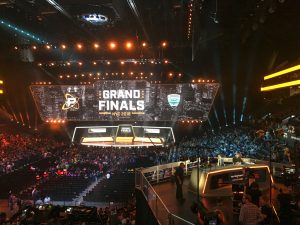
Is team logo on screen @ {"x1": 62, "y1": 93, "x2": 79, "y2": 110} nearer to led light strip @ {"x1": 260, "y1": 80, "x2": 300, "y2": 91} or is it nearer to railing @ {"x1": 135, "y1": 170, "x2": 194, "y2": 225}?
led light strip @ {"x1": 260, "y1": 80, "x2": 300, "y2": 91}

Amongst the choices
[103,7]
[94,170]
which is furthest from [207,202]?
[94,170]

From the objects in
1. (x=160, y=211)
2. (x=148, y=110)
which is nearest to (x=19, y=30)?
(x=148, y=110)

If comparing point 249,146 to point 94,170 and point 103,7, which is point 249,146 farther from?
point 103,7

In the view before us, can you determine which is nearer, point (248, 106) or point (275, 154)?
point (275, 154)

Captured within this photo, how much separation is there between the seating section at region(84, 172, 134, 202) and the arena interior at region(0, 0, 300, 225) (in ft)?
0.25

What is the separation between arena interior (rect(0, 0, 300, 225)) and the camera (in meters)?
10.2

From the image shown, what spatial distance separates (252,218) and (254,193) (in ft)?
5.45

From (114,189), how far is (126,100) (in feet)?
27.5

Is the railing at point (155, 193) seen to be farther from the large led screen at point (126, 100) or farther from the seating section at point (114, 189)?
the large led screen at point (126, 100)

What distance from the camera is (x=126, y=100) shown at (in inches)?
1065

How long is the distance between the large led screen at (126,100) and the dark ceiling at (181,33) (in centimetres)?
137

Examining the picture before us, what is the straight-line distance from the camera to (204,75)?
84.2 ft

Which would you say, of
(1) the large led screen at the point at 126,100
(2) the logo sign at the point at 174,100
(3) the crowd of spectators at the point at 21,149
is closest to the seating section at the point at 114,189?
(3) the crowd of spectators at the point at 21,149

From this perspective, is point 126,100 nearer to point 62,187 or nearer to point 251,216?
point 62,187
